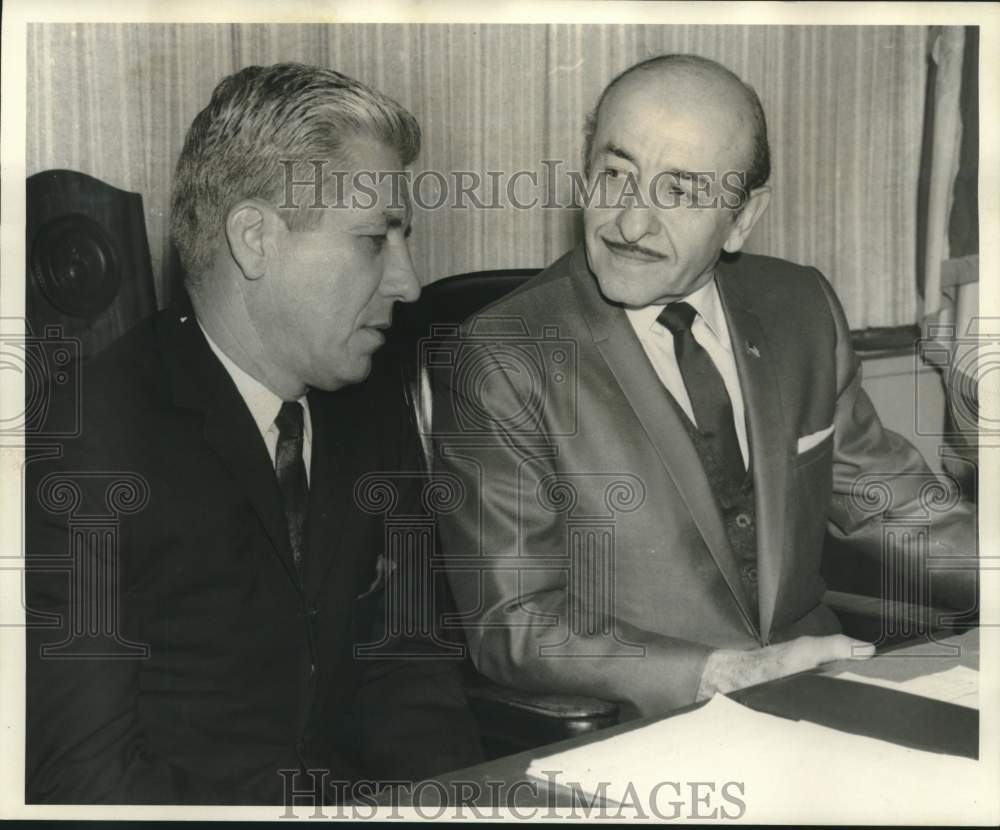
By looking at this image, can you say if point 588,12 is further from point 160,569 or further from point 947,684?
point 947,684

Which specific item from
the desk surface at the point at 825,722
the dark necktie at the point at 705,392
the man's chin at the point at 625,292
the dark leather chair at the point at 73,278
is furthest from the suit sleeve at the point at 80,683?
the dark necktie at the point at 705,392

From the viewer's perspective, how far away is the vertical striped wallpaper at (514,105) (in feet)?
8.27

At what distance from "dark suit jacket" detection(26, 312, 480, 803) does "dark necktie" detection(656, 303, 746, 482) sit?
1.94 ft

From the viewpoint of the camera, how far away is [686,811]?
255 centimetres

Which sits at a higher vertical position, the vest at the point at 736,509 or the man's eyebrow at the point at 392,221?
the man's eyebrow at the point at 392,221

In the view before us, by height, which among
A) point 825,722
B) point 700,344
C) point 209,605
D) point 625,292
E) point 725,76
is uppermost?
point 725,76

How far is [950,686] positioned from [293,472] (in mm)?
1452

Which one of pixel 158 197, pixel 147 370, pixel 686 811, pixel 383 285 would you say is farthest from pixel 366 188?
pixel 686 811

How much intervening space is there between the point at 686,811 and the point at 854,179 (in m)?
1.37

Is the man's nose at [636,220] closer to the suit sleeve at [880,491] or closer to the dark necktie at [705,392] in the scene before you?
the dark necktie at [705,392]

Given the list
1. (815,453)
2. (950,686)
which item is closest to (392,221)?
(815,453)

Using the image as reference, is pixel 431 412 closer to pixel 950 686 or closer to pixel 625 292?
pixel 625 292

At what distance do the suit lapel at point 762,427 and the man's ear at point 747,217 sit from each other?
47 millimetres

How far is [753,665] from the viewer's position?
8.22 feet
